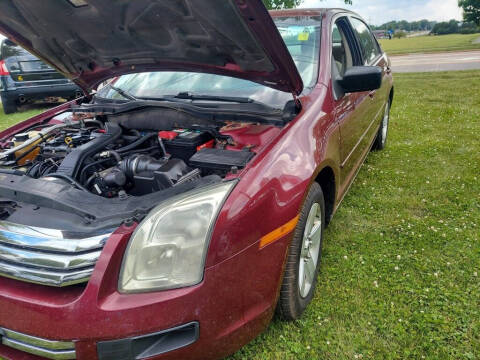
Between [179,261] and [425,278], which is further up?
[179,261]

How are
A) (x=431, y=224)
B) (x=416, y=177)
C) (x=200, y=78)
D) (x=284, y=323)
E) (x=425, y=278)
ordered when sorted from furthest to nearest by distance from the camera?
1. (x=416, y=177)
2. (x=431, y=224)
3. (x=200, y=78)
4. (x=425, y=278)
5. (x=284, y=323)

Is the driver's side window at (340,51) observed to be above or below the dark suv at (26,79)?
above

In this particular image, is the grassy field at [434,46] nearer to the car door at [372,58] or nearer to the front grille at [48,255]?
the car door at [372,58]

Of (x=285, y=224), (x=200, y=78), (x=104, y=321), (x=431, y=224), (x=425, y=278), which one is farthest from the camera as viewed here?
(x=431, y=224)

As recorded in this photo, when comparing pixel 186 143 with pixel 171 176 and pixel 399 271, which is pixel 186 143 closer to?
pixel 171 176

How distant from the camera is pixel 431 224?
3.01m

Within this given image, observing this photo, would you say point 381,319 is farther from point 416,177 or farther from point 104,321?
point 416,177

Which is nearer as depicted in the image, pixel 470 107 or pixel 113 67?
pixel 113 67

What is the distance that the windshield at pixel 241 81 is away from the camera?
2.42 metres

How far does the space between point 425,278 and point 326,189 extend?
817 millimetres

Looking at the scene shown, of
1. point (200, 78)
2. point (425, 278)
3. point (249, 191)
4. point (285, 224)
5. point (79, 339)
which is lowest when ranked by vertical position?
point (425, 278)

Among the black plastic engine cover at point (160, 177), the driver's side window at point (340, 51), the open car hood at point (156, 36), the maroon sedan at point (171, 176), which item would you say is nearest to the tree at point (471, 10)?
the driver's side window at point (340, 51)

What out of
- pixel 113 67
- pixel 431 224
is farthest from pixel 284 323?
pixel 113 67

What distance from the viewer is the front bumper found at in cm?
135
